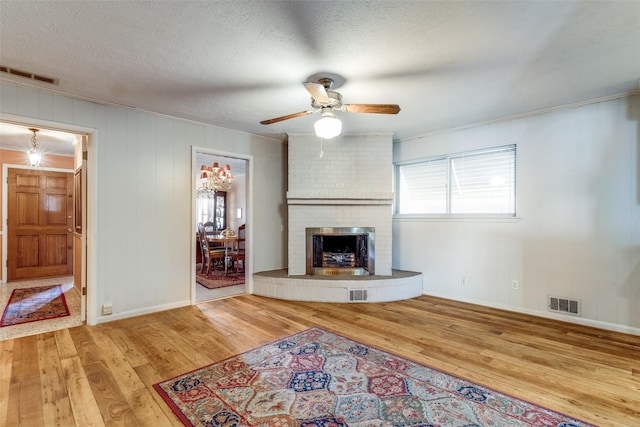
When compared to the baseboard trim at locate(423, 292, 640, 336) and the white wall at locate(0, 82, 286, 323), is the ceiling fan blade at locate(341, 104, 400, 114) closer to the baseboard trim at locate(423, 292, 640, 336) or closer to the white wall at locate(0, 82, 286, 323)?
the white wall at locate(0, 82, 286, 323)

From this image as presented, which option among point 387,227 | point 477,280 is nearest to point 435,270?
point 477,280

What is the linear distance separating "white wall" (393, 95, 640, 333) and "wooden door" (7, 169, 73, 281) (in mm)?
6696

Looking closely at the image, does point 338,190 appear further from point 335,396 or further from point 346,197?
point 335,396

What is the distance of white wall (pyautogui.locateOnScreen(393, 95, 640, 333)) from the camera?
316cm

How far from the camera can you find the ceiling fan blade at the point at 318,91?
2.27 m

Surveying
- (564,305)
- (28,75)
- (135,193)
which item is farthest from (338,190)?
(28,75)

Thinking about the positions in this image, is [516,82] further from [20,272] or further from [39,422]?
[20,272]

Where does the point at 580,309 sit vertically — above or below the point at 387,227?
below

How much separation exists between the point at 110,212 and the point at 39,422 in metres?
2.24

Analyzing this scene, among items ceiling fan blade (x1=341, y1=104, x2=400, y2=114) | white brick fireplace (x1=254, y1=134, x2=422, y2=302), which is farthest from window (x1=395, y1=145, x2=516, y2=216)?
ceiling fan blade (x1=341, y1=104, x2=400, y2=114)

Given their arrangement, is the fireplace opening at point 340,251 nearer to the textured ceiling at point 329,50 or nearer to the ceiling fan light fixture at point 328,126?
the textured ceiling at point 329,50

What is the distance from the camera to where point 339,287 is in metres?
4.23

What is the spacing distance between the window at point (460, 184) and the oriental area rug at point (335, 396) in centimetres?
263

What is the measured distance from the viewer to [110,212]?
347 cm
